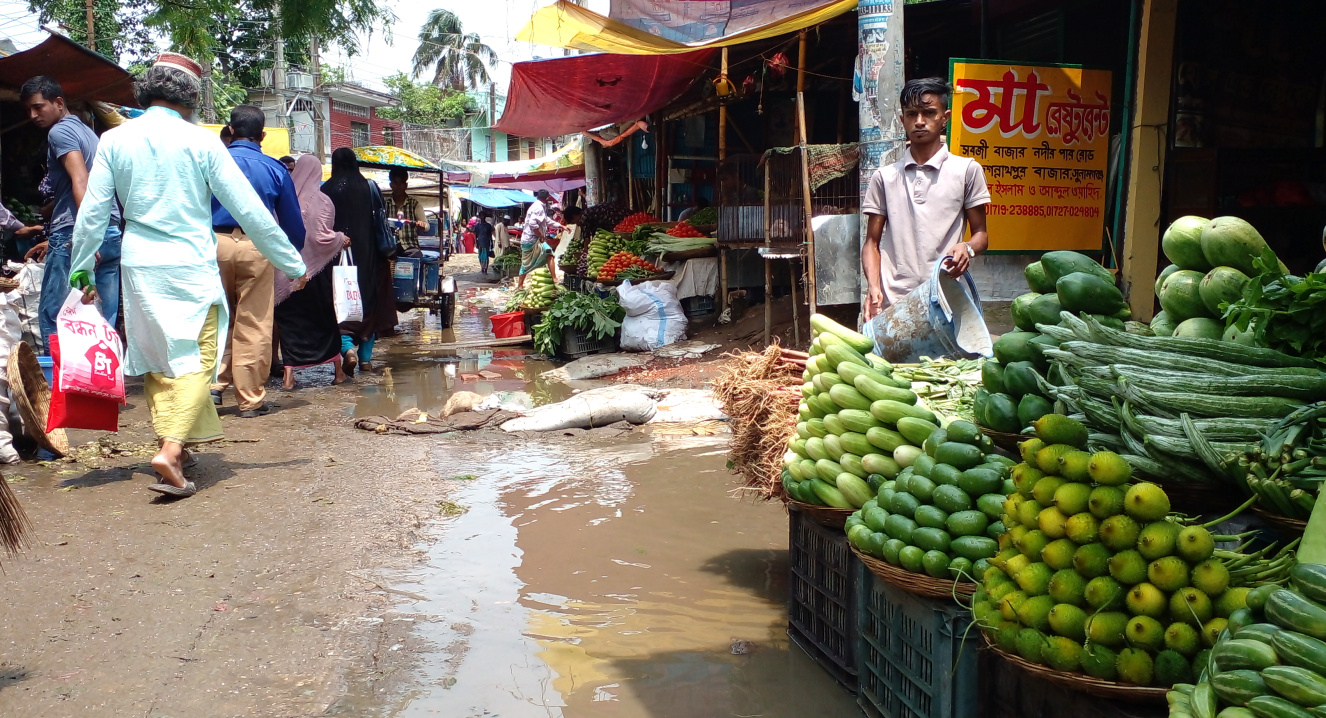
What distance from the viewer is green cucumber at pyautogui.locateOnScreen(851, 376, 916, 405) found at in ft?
9.92

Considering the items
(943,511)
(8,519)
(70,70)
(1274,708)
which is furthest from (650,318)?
(1274,708)

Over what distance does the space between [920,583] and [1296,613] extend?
34.9 inches

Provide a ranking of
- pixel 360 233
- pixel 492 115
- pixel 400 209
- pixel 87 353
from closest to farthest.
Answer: pixel 87 353
pixel 360 233
pixel 400 209
pixel 492 115

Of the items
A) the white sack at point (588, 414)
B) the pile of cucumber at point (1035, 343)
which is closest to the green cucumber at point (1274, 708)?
the pile of cucumber at point (1035, 343)

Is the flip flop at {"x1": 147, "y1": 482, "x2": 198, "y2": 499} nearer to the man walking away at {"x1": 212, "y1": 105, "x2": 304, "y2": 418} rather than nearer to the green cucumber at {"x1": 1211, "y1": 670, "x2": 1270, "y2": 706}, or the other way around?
the man walking away at {"x1": 212, "y1": 105, "x2": 304, "y2": 418}

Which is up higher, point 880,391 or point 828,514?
point 880,391

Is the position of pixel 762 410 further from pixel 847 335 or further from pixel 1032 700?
pixel 1032 700

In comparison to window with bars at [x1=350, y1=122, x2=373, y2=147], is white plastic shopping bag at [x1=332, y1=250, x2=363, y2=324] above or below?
below

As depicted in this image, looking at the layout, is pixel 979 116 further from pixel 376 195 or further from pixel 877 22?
pixel 376 195

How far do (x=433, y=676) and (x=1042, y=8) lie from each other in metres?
7.94

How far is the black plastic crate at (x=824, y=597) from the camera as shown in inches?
114

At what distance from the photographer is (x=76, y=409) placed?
4.72 meters

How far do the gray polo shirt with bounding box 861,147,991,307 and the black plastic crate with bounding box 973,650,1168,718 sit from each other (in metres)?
2.50

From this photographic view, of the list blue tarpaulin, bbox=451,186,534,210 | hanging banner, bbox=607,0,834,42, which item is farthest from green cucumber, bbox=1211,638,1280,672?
blue tarpaulin, bbox=451,186,534,210
